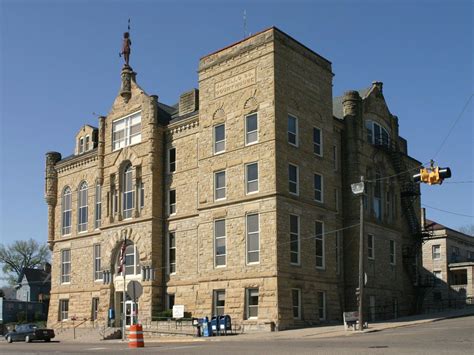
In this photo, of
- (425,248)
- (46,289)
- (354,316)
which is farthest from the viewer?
(46,289)

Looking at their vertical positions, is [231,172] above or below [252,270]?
above

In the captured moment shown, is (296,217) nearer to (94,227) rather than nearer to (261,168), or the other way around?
(261,168)

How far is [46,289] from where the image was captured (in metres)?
87.4

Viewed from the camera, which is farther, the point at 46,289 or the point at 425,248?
the point at 46,289

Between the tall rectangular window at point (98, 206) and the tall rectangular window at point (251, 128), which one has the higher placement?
the tall rectangular window at point (251, 128)

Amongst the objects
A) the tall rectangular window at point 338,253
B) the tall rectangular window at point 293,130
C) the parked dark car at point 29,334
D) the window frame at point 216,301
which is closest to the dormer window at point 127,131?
the tall rectangular window at point 293,130

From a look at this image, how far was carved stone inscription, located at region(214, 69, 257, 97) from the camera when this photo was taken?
41.2 m

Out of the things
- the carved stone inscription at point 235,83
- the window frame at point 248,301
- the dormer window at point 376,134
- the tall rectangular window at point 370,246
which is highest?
the carved stone inscription at point 235,83

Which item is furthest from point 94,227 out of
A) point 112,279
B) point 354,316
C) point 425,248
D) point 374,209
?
point 425,248

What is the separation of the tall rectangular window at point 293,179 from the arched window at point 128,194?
1316 centimetres

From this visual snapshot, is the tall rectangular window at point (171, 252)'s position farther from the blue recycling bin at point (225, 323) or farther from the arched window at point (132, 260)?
the blue recycling bin at point (225, 323)

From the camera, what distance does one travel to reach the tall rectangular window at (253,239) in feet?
129

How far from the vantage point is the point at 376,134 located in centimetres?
5019

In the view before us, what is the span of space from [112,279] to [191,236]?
834 cm
